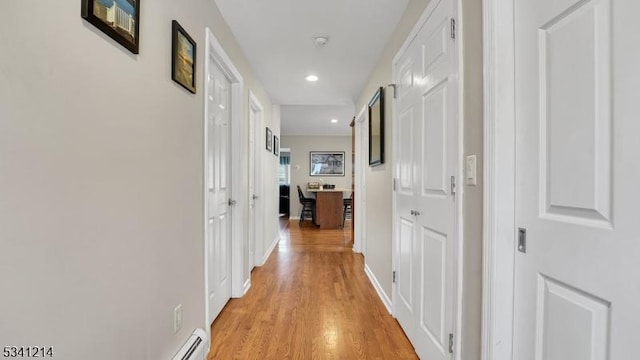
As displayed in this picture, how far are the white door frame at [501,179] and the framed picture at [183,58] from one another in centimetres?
138

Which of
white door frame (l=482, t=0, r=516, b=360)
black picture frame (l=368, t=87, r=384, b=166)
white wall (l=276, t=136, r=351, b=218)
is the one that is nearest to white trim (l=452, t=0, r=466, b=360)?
white door frame (l=482, t=0, r=516, b=360)

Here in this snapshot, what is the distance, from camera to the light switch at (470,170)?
1.19 metres

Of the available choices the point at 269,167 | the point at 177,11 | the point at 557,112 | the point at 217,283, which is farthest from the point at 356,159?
the point at 557,112

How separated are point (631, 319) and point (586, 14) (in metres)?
0.75

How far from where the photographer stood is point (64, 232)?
2.74ft

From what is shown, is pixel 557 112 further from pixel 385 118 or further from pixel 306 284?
pixel 306 284

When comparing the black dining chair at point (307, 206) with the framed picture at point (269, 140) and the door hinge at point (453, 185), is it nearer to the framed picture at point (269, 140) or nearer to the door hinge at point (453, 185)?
the framed picture at point (269, 140)

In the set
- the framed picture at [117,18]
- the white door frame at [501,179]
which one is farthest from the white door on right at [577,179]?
the framed picture at [117,18]

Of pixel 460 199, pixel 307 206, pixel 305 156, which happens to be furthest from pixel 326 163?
pixel 460 199

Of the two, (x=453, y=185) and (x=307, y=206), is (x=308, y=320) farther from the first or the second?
(x=307, y=206)

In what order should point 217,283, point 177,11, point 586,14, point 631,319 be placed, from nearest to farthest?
point 631,319 < point 586,14 < point 177,11 < point 217,283

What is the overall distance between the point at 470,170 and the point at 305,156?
7742 mm

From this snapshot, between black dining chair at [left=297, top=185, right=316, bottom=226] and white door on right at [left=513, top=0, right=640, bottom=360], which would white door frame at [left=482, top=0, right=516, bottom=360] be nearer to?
white door on right at [left=513, top=0, right=640, bottom=360]

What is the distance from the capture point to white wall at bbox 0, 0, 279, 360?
705 millimetres
